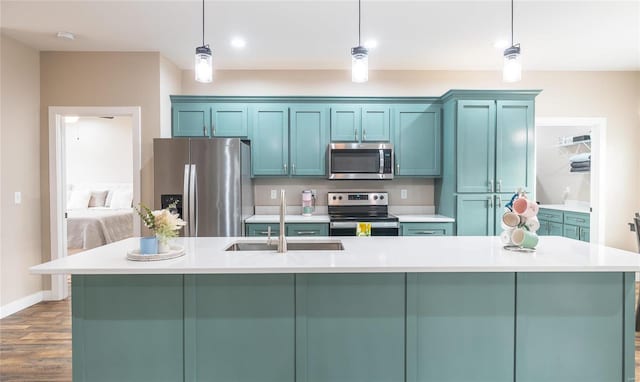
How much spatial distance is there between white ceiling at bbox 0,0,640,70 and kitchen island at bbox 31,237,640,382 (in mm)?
2138

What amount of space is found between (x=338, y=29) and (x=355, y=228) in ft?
6.44

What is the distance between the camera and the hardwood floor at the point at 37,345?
98.4 inches

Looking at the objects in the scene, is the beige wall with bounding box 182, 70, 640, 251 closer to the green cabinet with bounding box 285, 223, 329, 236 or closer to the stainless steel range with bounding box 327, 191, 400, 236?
the stainless steel range with bounding box 327, 191, 400, 236

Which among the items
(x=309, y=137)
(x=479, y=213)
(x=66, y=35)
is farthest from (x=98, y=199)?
(x=479, y=213)

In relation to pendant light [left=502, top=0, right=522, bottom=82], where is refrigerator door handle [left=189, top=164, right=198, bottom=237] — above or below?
below

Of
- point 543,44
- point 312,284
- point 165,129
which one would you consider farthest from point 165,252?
point 543,44

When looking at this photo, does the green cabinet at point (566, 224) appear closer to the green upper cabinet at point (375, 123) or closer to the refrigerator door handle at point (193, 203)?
the green upper cabinet at point (375, 123)

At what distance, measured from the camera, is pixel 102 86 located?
3977mm

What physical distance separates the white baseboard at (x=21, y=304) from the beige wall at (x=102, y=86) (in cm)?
61

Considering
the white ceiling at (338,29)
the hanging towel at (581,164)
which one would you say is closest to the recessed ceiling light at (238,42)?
the white ceiling at (338,29)

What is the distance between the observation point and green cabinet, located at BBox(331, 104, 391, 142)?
14.1 feet

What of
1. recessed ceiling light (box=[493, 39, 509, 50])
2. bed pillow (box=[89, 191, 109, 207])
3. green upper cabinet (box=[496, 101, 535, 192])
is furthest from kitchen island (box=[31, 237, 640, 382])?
bed pillow (box=[89, 191, 109, 207])

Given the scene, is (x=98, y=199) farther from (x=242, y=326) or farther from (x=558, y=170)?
(x=558, y=170)

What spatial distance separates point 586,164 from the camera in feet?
16.4
